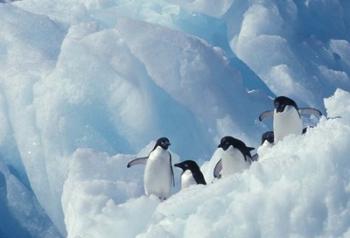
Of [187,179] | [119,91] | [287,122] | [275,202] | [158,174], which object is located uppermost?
[275,202]

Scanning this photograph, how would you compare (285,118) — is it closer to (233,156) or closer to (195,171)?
(233,156)

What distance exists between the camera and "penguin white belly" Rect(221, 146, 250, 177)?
5215 mm

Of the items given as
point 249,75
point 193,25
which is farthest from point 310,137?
point 193,25

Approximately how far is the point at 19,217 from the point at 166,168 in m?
1.81

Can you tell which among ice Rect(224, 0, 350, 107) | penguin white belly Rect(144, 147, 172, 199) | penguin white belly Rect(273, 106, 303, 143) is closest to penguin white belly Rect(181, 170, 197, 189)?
penguin white belly Rect(144, 147, 172, 199)

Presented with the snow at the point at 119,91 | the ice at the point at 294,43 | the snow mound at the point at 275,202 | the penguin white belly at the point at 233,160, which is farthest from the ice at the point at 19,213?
the ice at the point at 294,43

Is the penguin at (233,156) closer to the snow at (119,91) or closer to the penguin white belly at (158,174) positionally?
the penguin white belly at (158,174)

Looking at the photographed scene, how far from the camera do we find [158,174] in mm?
5746

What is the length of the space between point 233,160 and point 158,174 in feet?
2.63

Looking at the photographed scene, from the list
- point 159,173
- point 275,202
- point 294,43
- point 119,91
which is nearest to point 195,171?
point 159,173

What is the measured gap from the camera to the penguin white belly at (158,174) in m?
5.75

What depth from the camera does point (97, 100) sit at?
727 centimetres

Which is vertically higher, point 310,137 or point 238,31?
point 310,137

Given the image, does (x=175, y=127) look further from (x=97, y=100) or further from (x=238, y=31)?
(x=238, y=31)
